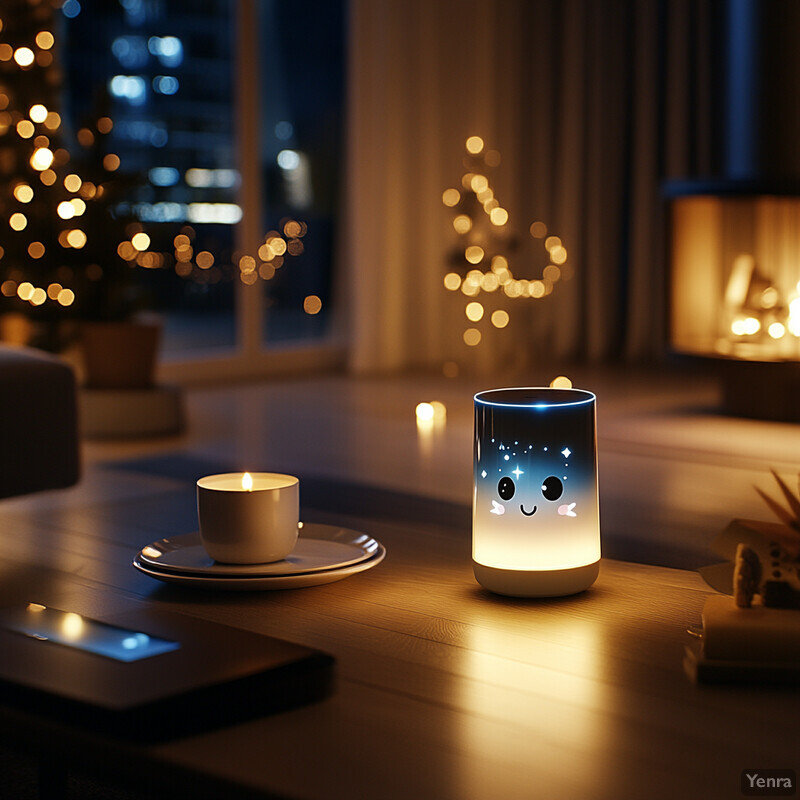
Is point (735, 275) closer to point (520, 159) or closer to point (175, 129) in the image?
point (520, 159)

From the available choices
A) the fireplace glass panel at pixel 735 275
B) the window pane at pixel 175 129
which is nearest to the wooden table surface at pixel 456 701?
the fireplace glass panel at pixel 735 275

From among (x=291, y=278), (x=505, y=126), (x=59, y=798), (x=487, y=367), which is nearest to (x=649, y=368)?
(x=487, y=367)

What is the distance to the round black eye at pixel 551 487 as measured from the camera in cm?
98

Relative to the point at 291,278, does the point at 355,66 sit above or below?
above

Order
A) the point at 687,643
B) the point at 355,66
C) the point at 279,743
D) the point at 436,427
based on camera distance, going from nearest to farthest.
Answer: the point at 279,743 → the point at 687,643 → the point at 436,427 → the point at 355,66

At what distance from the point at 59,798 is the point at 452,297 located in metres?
4.58

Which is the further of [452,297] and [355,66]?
[452,297]

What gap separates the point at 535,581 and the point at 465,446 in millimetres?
2423

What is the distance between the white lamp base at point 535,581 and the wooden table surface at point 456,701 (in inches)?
0.5

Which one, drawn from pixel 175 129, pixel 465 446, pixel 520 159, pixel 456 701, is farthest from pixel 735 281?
pixel 456 701

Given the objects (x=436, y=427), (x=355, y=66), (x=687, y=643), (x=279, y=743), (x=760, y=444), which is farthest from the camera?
(x=355, y=66)

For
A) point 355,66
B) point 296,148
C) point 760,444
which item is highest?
point 355,66

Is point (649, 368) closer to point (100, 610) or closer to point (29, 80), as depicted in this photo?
point (29, 80)

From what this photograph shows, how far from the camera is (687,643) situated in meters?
0.87
